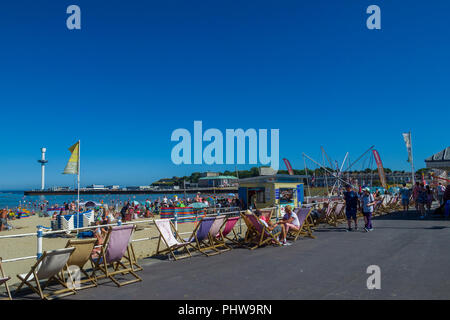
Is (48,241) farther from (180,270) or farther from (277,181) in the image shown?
(277,181)

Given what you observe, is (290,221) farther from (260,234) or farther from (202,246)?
(202,246)

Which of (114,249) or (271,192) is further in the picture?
(271,192)

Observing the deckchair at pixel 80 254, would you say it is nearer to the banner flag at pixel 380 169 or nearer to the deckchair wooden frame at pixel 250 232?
the deckchair wooden frame at pixel 250 232

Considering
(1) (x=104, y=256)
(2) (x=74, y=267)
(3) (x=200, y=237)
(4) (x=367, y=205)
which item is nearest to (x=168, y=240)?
(3) (x=200, y=237)

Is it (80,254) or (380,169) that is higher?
(380,169)

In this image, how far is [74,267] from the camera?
18.1 feet

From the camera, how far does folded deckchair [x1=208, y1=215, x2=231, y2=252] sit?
8141 millimetres

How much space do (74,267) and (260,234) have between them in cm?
464

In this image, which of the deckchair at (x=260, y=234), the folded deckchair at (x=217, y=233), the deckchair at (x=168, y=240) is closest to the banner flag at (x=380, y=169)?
the deckchair at (x=260, y=234)

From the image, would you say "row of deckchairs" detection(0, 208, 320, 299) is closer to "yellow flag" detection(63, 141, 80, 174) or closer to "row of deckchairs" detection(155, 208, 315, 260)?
"row of deckchairs" detection(155, 208, 315, 260)

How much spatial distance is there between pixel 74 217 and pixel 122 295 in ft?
42.7

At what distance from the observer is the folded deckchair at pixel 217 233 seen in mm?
8141

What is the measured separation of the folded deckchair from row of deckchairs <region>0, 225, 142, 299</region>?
222 centimetres
